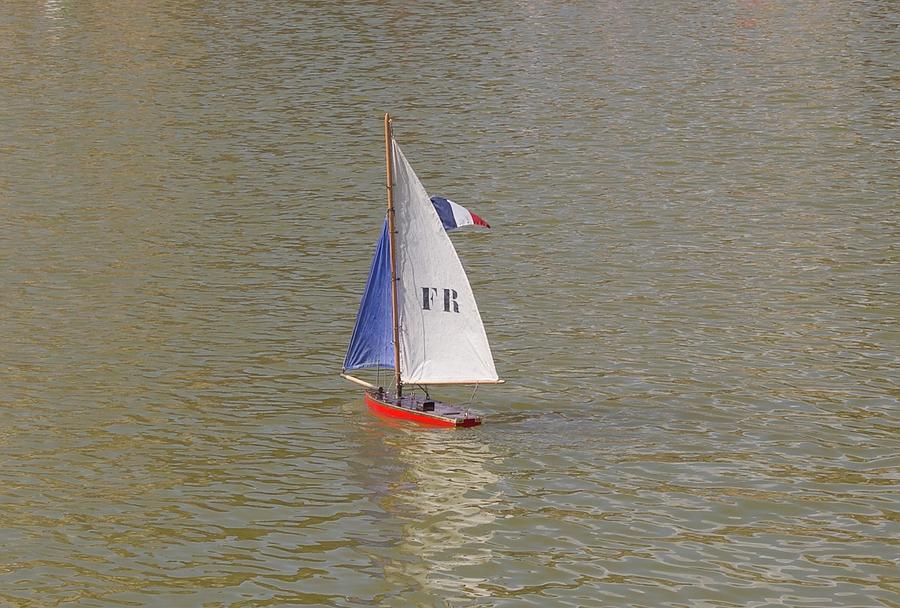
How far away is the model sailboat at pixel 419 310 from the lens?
3516 cm

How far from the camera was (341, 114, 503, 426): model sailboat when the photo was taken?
3516cm

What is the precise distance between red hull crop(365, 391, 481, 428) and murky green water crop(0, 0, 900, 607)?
17.7 inches

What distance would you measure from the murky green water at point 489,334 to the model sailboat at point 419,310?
1238 millimetres

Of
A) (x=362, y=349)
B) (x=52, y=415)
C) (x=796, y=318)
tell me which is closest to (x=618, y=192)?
(x=796, y=318)

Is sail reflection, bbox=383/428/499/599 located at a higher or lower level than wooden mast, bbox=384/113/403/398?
lower

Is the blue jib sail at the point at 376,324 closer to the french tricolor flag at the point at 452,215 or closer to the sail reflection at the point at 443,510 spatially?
the french tricolor flag at the point at 452,215

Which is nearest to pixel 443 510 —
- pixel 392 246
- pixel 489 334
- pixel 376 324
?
pixel 376 324

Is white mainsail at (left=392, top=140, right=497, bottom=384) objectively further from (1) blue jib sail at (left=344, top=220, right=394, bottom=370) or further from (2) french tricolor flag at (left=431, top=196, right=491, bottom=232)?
(1) blue jib sail at (left=344, top=220, right=394, bottom=370)

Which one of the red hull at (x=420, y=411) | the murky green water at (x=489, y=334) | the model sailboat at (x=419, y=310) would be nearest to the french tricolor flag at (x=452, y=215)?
the model sailboat at (x=419, y=310)

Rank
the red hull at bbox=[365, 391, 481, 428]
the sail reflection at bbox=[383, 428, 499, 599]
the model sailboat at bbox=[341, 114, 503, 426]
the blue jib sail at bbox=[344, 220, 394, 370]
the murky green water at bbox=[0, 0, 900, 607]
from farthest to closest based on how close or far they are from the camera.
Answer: the blue jib sail at bbox=[344, 220, 394, 370], the model sailboat at bbox=[341, 114, 503, 426], the red hull at bbox=[365, 391, 481, 428], the murky green water at bbox=[0, 0, 900, 607], the sail reflection at bbox=[383, 428, 499, 599]

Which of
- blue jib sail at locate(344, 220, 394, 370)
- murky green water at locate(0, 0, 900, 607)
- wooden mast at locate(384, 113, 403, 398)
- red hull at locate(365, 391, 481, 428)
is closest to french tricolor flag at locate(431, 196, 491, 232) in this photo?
wooden mast at locate(384, 113, 403, 398)

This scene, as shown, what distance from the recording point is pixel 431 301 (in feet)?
117

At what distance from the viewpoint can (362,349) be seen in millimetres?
36875

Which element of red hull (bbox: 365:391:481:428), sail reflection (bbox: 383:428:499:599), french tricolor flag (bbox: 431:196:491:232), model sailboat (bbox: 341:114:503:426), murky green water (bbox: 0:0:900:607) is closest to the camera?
sail reflection (bbox: 383:428:499:599)
